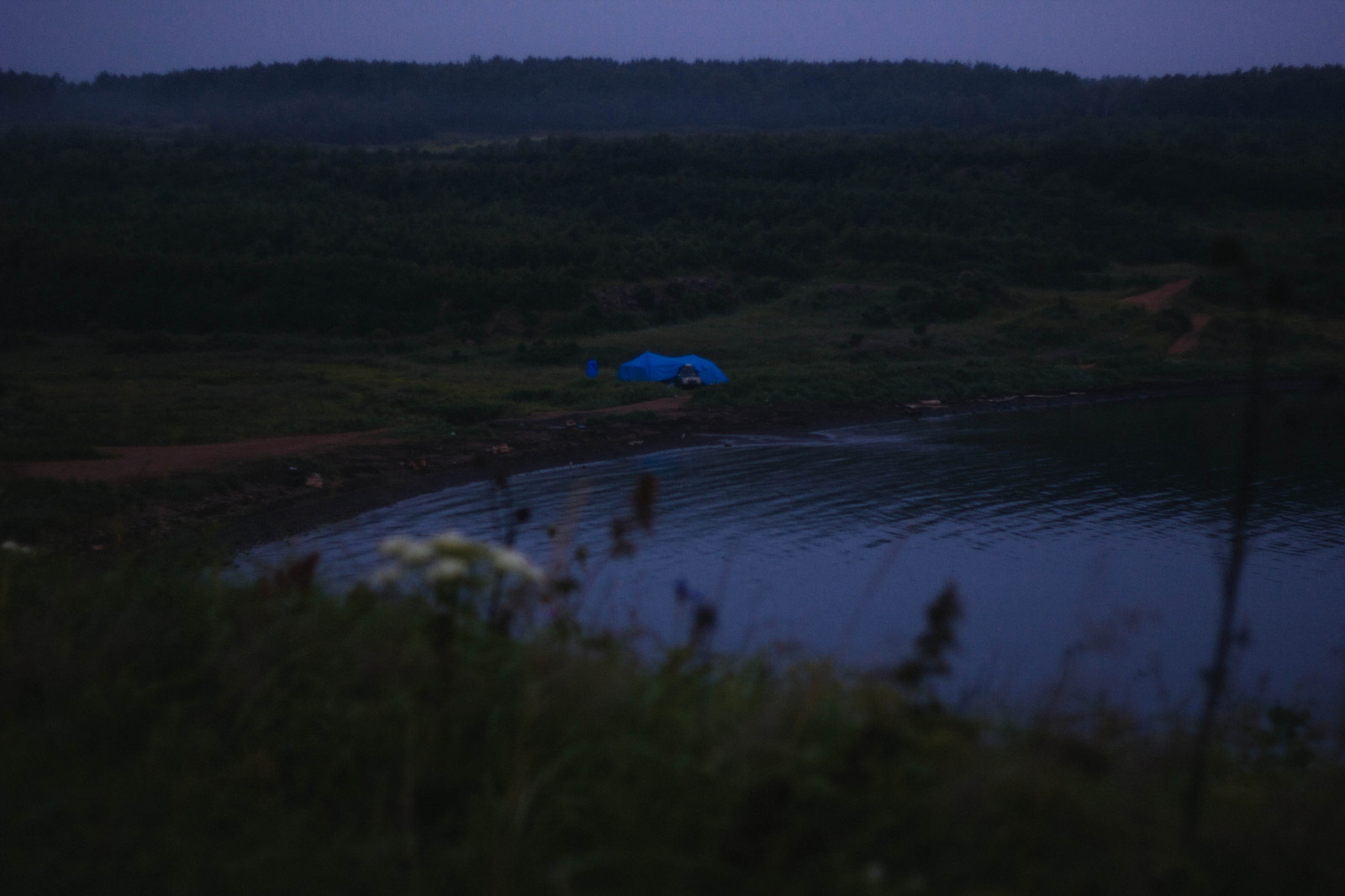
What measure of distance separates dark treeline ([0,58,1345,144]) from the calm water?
10686 cm

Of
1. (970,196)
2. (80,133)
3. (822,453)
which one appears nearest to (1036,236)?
(970,196)

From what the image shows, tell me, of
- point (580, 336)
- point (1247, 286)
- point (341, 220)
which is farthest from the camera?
point (341, 220)

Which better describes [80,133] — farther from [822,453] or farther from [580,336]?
[822,453]

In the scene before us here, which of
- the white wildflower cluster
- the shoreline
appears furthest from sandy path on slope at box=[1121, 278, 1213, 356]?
the white wildflower cluster

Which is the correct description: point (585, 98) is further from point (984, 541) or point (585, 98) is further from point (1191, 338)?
point (984, 541)

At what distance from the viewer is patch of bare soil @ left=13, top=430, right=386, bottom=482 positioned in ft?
67.2

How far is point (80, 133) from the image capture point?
106 meters

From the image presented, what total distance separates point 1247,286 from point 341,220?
222ft

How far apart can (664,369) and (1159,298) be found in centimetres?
2651

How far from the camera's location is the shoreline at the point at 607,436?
794 inches

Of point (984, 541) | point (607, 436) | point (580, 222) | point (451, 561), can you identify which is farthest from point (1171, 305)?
point (451, 561)

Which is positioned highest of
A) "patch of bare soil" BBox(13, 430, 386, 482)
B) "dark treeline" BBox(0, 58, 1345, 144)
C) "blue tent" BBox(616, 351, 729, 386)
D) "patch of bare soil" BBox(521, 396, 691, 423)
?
"dark treeline" BBox(0, 58, 1345, 144)

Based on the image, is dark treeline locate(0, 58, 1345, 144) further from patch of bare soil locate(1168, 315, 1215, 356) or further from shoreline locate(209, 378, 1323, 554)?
shoreline locate(209, 378, 1323, 554)

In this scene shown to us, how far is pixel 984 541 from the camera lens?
18.9 meters
